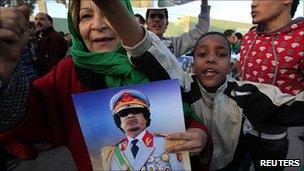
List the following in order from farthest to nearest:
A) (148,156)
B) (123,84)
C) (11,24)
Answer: (123,84), (148,156), (11,24)

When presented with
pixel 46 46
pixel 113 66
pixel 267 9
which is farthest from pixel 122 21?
pixel 46 46

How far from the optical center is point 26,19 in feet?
2.84

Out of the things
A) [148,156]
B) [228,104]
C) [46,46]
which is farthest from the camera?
[46,46]

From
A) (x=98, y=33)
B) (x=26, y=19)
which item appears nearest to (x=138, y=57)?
(x=98, y=33)

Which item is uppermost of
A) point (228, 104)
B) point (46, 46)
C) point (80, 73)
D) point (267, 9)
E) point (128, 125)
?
point (267, 9)

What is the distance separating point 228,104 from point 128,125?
59cm

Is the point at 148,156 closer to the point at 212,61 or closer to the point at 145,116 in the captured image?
the point at 145,116

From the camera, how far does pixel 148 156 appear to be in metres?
0.93

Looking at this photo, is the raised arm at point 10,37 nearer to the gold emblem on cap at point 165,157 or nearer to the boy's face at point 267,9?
the gold emblem on cap at point 165,157

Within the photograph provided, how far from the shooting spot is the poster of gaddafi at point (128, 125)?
928 mm

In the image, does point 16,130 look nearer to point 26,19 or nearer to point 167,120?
point 26,19

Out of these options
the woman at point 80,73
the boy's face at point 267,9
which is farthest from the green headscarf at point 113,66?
the boy's face at point 267,9

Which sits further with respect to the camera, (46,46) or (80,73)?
(46,46)

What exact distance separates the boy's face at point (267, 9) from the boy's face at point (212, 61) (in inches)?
21.5
